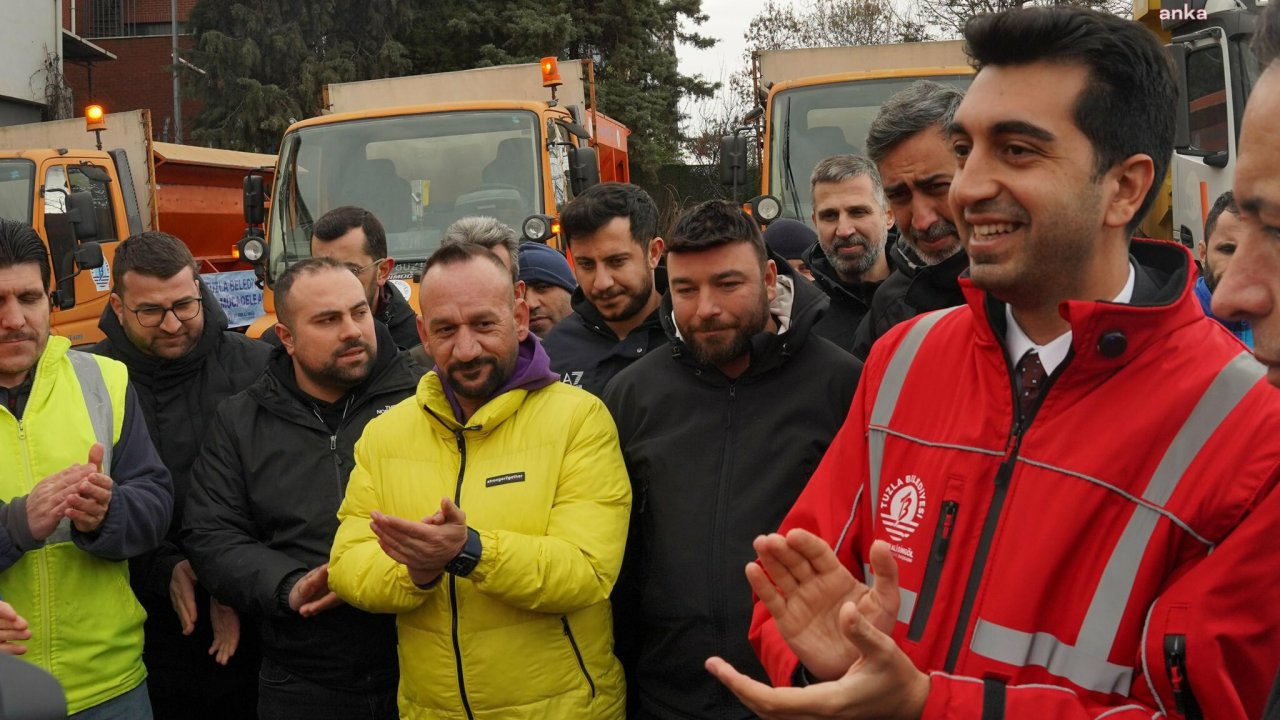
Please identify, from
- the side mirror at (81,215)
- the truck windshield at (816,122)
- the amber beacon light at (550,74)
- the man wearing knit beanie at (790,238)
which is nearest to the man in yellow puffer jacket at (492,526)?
the man wearing knit beanie at (790,238)

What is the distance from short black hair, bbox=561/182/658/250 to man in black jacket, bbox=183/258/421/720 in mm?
938

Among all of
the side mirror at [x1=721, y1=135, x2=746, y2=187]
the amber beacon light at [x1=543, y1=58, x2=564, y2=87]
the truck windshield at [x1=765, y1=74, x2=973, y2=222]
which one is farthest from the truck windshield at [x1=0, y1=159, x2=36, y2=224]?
the truck windshield at [x1=765, y1=74, x2=973, y2=222]

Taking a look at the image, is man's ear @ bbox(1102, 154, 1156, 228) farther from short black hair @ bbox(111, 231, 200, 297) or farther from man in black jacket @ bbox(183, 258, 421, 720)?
short black hair @ bbox(111, 231, 200, 297)

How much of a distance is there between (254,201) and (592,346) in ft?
20.7

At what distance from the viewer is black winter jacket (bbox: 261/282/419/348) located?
18.0 ft

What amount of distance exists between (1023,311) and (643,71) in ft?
94.5

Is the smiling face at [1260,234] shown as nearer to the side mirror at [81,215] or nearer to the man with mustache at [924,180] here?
the man with mustache at [924,180]

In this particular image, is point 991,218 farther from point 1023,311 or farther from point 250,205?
point 250,205

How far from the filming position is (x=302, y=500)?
3.83 m

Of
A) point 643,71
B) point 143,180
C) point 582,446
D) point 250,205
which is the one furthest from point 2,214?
point 643,71

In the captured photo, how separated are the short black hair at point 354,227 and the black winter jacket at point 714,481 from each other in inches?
110

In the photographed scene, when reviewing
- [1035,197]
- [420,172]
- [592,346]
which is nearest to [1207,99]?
[420,172]

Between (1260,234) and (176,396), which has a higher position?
(1260,234)

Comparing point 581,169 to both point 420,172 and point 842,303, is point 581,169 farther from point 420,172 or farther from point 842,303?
point 842,303
